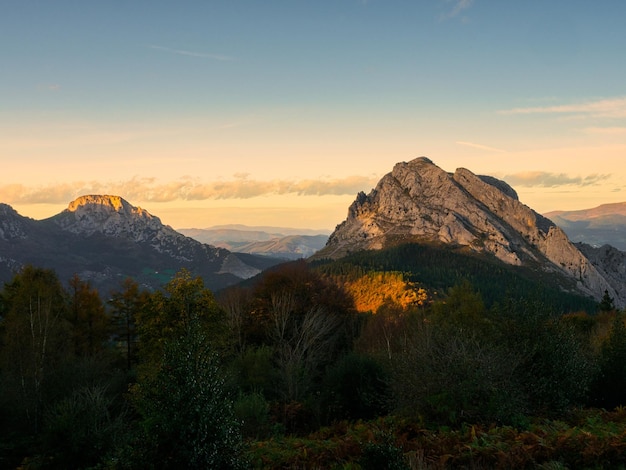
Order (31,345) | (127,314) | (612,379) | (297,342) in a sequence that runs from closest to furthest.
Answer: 1. (612,379)
2. (31,345)
3. (297,342)
4. (127,314)

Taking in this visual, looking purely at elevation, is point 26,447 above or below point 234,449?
below

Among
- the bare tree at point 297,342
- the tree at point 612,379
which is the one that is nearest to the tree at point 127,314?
the bare tree at point 297,342

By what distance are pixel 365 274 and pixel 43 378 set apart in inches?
6480

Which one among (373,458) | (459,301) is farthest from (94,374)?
(459,301)

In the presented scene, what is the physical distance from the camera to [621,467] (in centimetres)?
1417

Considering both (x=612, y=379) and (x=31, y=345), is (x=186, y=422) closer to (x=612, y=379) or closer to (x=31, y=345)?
(x=612, y=379)

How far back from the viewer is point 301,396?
1462 inches

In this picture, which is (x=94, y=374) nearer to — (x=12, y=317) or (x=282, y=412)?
(x=12, y=317)

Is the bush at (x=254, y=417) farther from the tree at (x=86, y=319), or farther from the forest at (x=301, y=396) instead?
the tree at (x=86, y=319)

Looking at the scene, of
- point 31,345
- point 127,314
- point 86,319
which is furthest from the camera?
point 127,314

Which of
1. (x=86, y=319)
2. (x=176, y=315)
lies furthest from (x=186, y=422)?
(x=86, y=319)

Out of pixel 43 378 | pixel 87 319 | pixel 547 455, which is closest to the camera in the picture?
pixel 547 455

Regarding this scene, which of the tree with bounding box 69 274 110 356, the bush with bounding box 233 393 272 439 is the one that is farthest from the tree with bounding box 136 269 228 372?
the tree with bounding box 69 274 110 356

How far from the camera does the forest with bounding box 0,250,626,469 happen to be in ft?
40.9
